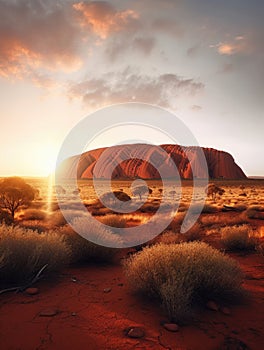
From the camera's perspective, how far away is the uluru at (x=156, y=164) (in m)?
92.9

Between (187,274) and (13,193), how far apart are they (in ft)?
36.3

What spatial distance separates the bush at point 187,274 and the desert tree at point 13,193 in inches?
397

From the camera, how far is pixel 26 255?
546 centimetres

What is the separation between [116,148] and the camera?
104 m

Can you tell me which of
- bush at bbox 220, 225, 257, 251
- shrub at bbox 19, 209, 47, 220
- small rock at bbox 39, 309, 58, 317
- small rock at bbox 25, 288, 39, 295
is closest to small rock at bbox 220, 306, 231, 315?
small rock at bbox 39, 309, 58, 317

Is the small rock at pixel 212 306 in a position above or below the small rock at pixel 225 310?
above

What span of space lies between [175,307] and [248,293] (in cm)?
175

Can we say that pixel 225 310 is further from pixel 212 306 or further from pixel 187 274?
pixel 187 274

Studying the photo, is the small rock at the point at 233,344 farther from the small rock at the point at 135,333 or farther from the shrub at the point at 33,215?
the shrub at the point at 33,215

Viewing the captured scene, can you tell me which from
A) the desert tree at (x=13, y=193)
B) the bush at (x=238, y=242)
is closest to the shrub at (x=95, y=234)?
the bush at (x=238, y=242)

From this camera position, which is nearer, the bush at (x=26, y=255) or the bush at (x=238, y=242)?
the bush at (x=26, y=255)

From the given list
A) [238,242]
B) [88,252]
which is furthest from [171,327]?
[238,242]

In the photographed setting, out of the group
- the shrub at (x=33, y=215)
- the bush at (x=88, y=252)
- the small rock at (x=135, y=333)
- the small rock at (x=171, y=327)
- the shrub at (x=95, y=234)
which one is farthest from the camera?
the shrub at (x=33, y=215)

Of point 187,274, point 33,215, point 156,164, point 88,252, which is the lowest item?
point 33,215
